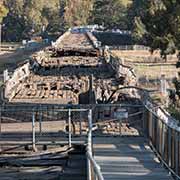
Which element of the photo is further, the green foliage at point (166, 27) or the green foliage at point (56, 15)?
the green foliage at point (56, 15)

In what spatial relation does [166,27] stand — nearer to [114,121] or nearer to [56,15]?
[114,121]

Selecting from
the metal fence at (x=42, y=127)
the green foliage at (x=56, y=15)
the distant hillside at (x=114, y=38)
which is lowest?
the metal fence at (x=42, y=127)

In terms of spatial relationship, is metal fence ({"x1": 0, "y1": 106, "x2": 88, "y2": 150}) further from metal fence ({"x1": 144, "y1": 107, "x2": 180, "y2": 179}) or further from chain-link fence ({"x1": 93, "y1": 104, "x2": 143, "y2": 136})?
metal fence ({"x1": 144, "y1": 107, "x2": 180, "y2": 179})

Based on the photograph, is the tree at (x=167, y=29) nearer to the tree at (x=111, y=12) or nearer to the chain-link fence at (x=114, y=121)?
the chain-link fence at (x=114, y=121)

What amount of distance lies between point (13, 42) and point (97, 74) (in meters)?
109

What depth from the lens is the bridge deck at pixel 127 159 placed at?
15109 millimetres

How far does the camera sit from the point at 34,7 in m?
161

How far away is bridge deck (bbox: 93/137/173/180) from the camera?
49.6 feet

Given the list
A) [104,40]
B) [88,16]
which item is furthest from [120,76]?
[88,16]

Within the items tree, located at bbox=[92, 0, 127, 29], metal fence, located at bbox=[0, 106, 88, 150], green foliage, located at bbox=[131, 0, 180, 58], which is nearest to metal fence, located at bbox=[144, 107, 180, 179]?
metal fence, located at bbox=[0, 106, 88, 150]

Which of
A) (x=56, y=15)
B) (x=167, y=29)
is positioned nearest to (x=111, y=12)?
(x=56, y=15)

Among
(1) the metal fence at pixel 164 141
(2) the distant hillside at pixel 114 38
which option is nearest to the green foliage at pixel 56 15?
(2) the distant hillside at pixel 114 38

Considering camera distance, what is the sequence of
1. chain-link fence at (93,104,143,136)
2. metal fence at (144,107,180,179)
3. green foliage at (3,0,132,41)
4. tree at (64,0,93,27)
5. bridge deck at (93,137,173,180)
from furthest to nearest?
tree at (64,0,93,27)
green foliage at (3,0,132,41)
chain-link fence at (93,104,143,136)
bridge deck at (93,137,173,180)
metal fence at (144,107,180,179)

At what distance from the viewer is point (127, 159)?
55.5 feet
